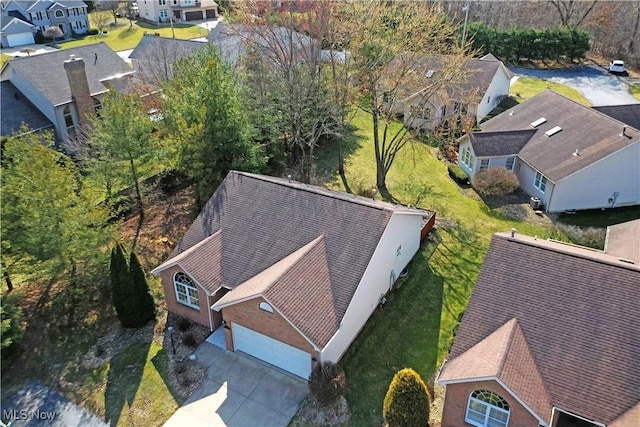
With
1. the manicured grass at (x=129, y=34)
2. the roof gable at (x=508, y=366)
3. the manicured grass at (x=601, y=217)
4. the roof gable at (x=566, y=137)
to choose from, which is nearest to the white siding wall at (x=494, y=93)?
the roof gable at (x=566, y=137)

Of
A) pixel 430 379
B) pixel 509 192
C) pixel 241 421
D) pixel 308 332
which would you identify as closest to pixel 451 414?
pixel 430 379

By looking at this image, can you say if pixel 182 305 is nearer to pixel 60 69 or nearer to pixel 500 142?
pixel 500 142

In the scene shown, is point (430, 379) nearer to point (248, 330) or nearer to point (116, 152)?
point (248, 330)

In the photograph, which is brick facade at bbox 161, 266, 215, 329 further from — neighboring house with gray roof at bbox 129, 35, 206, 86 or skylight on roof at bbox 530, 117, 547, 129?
skylight on roof at bbox 530, 117, 547, 129

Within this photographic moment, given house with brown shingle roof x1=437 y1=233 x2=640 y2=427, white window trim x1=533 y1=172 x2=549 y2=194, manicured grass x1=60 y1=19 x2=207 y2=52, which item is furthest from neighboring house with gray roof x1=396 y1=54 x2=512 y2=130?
manicured grass x1=60 y1=19 x2=207 y2=52

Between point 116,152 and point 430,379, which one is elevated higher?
point 116,152

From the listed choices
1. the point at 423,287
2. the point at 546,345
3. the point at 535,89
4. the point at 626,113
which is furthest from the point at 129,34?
the point at 546,345

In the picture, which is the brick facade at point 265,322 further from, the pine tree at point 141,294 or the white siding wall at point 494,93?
the white siding wall at point 494,93
